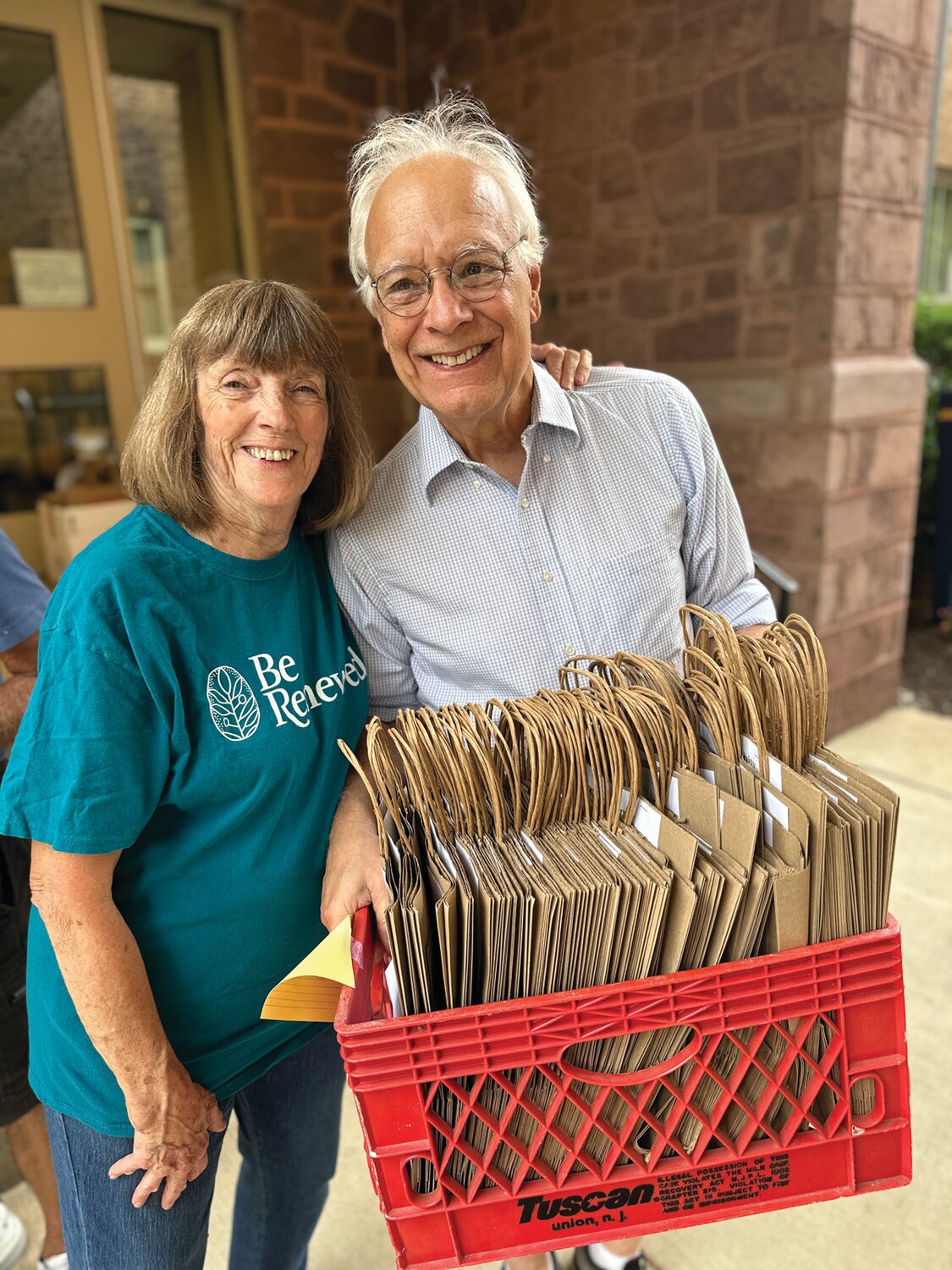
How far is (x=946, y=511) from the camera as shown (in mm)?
5098

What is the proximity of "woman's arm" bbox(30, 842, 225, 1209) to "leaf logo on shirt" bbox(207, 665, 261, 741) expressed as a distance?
19 cm

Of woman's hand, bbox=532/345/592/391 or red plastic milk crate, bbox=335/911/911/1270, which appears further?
woman's hand, bbox=532/345/592/391

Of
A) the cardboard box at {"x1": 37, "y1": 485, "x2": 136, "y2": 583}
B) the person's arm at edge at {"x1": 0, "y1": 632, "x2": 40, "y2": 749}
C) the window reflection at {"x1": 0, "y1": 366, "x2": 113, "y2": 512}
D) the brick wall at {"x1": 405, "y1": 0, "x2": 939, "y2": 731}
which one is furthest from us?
the window reflection at {"x1": 0, "y1": 366, "x2": 113, "y2": 512}

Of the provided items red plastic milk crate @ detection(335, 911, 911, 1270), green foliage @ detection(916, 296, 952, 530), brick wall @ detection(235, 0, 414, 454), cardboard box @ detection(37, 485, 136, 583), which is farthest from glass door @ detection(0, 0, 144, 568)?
green foliage @ detection(916, 296, 952, 530)

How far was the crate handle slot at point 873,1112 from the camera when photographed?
0.86 metres

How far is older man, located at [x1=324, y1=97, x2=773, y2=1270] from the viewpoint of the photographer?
49.0 inches

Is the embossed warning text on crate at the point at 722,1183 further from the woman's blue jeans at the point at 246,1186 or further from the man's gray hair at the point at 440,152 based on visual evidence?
the man's gray hair at the point at 440,152

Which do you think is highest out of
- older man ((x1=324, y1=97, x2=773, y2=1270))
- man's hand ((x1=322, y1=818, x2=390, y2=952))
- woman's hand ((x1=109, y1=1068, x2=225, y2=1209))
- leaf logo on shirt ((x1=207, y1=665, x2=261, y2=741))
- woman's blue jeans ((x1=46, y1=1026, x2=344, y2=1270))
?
older man ((x1=324, y1=97, x2=773, y2=1270))

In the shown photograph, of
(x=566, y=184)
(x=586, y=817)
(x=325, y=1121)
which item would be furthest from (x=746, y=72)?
(x=325, y=1121)

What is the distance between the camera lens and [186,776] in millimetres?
1048

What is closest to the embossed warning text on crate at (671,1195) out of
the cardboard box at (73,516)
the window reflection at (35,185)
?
the cardboard box at (73,516)

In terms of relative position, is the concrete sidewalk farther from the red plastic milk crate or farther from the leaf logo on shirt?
the leaf logo on shirt

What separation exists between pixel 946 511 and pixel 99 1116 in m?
5.31

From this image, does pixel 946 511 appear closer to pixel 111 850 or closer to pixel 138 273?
pixel 138 273
